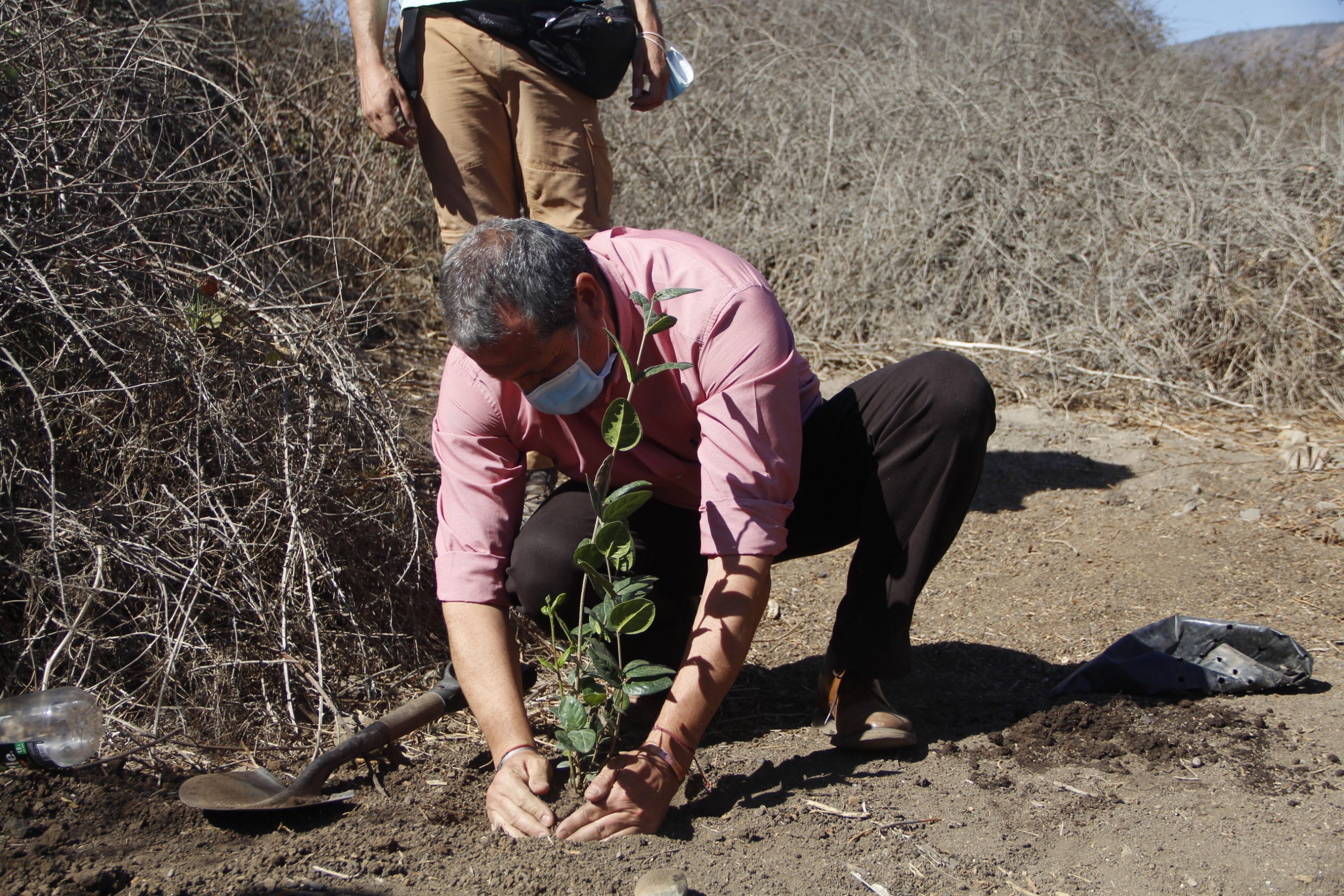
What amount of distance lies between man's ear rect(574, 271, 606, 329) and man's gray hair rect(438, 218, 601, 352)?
0.04ft

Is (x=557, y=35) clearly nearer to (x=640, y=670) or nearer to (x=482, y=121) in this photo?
(x=482, y=121)

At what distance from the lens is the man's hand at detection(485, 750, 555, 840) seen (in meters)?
1.71

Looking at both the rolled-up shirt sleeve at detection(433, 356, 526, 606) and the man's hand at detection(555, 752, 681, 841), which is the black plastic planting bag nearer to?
the man's hand at detection(555, 752, 681, 841)

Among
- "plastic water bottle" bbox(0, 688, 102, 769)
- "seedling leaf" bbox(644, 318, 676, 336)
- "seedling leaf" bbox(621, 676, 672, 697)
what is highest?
"seedling leaf" bbox(644, 318, 676, 336)

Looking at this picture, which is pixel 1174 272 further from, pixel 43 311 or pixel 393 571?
pixel 43 311

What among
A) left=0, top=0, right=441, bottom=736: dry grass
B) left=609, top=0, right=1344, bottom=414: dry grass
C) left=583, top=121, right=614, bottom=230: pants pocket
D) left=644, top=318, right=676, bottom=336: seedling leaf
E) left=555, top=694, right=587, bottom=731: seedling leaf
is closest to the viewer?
left=644, top=318, right=676, bottom=336: seedling leaf

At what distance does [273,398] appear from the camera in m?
2.62

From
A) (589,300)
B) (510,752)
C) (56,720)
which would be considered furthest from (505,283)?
(56,720)

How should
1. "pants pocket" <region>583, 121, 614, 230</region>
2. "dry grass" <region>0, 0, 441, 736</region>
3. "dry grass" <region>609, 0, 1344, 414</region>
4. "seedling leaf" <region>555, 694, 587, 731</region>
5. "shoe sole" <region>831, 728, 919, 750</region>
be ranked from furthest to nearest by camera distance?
Result: "dry grass" <region>609, 0, 1344, 414</region> → "pants pocket" <region>583, 121, 614, 230</region> → "dry grass" <region>0, 0, 441, 736</region> → "shoe sole" <region>831, 728, 919, 750</region> → "seedling leaf" <region>555, 694, 587, 731</region>

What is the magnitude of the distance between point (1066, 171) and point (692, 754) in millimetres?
4535

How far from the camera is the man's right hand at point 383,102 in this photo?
2816mm

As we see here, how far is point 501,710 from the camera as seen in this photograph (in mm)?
1828

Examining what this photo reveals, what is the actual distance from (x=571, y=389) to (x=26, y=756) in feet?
4.00

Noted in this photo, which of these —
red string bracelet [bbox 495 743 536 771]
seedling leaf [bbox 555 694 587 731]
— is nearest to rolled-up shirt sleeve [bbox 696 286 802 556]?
seedling leaf [bbox 555 694 587 731]
